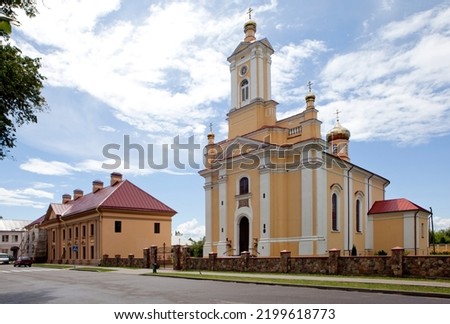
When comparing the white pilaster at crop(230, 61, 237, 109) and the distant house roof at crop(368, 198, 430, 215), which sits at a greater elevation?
the white pilaster at crop(230, 61, 237, 109)

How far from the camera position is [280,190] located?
96.3 ft

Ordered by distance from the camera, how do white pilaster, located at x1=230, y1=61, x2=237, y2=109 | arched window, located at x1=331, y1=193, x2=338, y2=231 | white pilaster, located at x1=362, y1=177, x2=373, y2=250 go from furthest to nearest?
white pilaster, located at x1=362, y1=177, x2=373, y2=250, white pilaster, located at x1=230, y1=61, x2=237, y2=109, arched window, located at x1=331, y1=193, x2=338, y2=231

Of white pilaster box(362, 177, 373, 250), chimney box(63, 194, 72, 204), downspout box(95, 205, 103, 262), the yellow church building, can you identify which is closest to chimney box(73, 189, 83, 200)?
chimney box(63, 194, 72, 204)

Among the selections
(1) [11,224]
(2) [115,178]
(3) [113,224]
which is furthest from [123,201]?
(1) [11,224]

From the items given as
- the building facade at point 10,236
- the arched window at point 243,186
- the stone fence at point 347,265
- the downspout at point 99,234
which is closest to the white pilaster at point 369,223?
the arched window at point 243,186

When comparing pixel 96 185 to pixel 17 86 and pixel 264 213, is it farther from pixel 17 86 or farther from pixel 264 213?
pixel 17 86

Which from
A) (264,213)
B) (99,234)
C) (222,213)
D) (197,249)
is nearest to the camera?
(264,213)

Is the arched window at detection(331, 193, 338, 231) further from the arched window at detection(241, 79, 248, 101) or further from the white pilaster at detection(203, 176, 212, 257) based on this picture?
the arched window at detection(241, 79, 248, 101)

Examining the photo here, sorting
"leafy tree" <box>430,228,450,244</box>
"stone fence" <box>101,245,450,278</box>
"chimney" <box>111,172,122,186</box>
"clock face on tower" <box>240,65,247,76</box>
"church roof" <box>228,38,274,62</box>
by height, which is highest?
"church roof" <box>228,38,274,62</box>

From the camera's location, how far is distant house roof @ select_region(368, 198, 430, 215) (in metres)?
33.6

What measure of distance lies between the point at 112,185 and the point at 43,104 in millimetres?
31387

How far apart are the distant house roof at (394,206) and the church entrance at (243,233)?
11.6 m

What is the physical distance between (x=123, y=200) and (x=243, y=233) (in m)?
16.6

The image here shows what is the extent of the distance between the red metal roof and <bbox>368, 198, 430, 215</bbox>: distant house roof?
20906 mm
